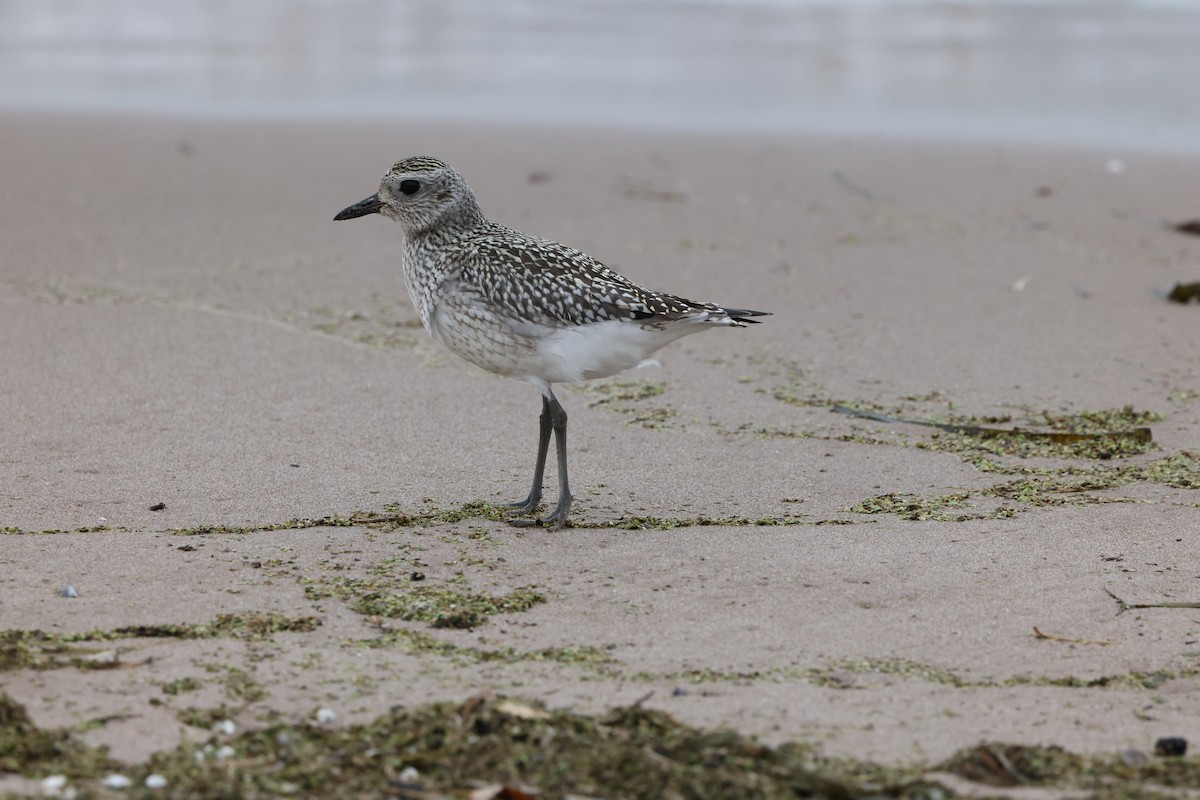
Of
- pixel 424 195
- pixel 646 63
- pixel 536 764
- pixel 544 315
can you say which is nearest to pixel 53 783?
pixel 536 764

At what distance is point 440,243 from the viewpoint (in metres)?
6.03

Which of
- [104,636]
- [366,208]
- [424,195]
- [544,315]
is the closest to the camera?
[104,636]

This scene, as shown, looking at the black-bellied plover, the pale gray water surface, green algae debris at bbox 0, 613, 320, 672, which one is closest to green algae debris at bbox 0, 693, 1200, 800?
green algae debris at bbox 0, 613, 320, 672

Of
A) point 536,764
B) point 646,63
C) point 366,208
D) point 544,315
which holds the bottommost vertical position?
point 536,764

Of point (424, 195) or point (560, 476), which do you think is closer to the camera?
point (560, 476)

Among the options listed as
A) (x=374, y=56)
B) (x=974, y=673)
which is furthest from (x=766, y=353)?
(x=374, y=56)

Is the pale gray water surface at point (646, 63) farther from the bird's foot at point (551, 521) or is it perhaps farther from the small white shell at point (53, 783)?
the small white shell at point (53, 783)

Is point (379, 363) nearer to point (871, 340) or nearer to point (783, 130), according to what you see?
point (871, 340)

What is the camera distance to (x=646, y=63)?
17.1 metres

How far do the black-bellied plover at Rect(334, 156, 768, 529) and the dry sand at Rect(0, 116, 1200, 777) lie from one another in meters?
0.50

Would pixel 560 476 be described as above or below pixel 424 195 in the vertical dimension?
below

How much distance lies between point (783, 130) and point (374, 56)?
6067 millimetres

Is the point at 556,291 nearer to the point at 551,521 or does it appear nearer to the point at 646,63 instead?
the point at 551,521

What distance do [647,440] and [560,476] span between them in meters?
0.89
